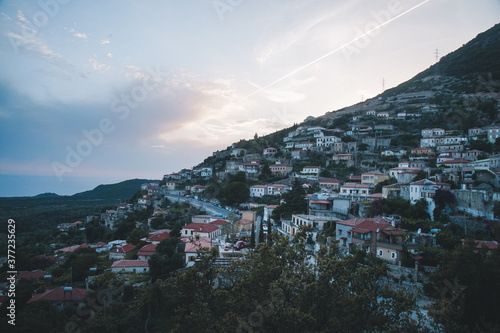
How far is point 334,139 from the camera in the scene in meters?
58.2

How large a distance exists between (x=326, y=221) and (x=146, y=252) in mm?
15176

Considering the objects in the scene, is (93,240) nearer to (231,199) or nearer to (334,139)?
(231,199)

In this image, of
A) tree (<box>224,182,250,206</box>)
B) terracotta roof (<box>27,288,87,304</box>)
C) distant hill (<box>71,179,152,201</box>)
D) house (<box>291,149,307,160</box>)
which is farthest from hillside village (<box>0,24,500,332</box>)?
distant hill (<box>71,179,152,201</box>)

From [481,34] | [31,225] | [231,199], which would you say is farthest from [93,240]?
[481,34]

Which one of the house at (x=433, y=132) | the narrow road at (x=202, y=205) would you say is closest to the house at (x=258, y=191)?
the narrow road at (x=202, y=205)

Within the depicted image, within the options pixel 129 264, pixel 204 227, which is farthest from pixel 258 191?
pixel 129 264

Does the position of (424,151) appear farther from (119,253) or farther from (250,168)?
(119,253)

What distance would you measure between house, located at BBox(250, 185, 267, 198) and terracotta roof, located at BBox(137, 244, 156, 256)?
1893 centimetres

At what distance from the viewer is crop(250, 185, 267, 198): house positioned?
43.4 metres

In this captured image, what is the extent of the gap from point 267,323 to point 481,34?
140 metres

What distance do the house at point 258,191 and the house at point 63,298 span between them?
2787 centimetres

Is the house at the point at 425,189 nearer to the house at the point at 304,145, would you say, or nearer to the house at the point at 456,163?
the house at the point at 456,163

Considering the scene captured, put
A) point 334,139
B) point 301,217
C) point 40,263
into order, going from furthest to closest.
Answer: point 334,139
point 40,263
point 301,217

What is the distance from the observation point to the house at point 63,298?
17156 millimetres
